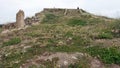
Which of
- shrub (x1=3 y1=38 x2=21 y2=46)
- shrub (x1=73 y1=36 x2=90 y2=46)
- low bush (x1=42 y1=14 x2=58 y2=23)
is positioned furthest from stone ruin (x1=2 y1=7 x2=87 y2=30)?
shrub (x1=73 y1=36 x2=90 y2=46)

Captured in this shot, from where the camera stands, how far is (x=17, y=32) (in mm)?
21922

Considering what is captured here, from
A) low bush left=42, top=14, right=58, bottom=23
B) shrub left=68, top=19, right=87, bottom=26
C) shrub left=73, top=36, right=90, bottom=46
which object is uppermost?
shrub left=73, top=36, right=90, bottom=46

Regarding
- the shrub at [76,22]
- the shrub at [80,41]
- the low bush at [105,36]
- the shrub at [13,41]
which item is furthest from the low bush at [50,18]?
the shrub at [80,41]

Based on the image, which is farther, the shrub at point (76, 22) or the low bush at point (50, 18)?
the low bush at point (50, 18)

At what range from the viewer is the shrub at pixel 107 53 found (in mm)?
15465

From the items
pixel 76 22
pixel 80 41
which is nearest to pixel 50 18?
pixel 76 22

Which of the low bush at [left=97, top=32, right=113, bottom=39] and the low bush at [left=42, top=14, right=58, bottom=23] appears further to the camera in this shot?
the low bush at [left=42, top=14, right=58, bottom=23]

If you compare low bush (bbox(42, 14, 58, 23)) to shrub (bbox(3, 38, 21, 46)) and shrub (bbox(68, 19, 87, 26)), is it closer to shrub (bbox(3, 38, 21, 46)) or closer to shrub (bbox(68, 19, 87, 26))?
shrub (bbox(68, 19, 87, 26))

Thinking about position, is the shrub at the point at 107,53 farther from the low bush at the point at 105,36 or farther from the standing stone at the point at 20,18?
the standing stone at the point at 20,18

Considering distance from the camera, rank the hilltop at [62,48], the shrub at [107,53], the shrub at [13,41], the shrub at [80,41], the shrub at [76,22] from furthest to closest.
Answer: the shrub at [76,22] < the shrub at [13,41] < the shrub at [80,41] < the shrub at [107,53] < the hilltop at [62,48]

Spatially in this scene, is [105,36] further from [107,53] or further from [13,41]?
[13,41]

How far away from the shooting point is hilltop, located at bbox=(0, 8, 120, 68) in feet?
49.7

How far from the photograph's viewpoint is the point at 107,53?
52.1 feet

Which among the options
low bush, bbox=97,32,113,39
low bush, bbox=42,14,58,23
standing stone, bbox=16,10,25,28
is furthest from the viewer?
low bush, bbox=42,14,58,23
